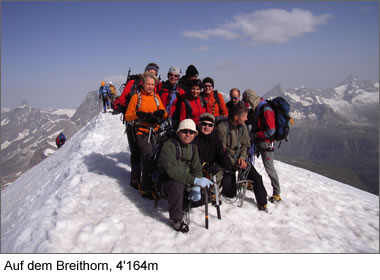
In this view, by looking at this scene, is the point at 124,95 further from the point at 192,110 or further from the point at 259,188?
the point at 259,188

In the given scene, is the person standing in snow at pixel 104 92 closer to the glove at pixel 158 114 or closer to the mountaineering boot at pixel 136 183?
the mountaineering boot at pixel 136 183

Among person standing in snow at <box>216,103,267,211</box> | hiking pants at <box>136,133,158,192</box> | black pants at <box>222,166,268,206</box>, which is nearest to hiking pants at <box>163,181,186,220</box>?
hiking pants at <box>136,133,158,192</box>

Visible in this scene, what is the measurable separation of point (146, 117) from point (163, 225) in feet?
10.2

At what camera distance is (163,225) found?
20.9 feet

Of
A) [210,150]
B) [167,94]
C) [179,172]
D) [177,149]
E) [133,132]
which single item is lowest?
[179,172]

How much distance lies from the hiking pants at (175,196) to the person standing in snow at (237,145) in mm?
2027

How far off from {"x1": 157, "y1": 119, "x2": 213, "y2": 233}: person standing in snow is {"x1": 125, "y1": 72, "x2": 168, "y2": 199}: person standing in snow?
1.35 m

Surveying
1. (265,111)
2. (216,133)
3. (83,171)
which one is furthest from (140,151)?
(265,111)

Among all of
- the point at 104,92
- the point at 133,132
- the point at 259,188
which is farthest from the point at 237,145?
the point at 104,92

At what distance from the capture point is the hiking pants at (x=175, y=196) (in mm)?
5848

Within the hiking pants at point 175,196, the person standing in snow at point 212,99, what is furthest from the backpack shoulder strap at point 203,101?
the hiking pants at point 175,196

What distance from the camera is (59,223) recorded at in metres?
5.95
